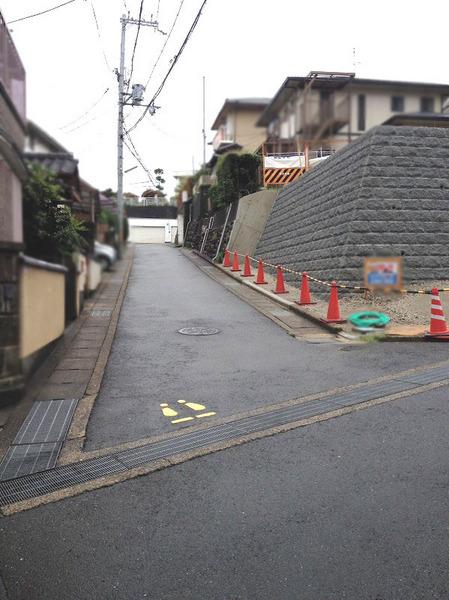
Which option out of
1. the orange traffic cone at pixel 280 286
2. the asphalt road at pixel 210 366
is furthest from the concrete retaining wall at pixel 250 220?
the asphalt road at pixel 210 366

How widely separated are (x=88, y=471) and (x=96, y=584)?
4.15ft

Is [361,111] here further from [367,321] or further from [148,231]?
[367,321]

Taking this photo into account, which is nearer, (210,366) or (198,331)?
(210,366)

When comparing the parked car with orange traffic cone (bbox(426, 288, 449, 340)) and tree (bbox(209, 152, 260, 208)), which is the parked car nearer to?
orange traffic cone (bbox(426, 288, 449, 340))

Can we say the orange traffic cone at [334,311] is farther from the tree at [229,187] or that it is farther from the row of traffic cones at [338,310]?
the tree at [229,187]

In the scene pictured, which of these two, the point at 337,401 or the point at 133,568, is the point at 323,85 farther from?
the point at 337,401

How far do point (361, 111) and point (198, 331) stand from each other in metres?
6.94

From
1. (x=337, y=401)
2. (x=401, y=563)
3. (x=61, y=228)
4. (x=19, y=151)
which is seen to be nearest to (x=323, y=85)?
(x=61, y=228)

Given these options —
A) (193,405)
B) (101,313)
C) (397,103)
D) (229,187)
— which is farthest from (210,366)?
Result: (229,187)

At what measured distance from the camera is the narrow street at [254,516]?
7.46ft

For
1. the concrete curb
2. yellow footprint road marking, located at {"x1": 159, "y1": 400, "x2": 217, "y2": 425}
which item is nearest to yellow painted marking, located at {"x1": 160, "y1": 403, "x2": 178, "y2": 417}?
yellow footprint road marking, located at {"x1": 159, "y1": 400, "x2": 217, "y2": 425}

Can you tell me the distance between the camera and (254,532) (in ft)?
8.80

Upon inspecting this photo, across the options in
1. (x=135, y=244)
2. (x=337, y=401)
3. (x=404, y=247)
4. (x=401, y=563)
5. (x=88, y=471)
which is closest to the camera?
(x=135, y=244)

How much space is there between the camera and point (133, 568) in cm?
237
